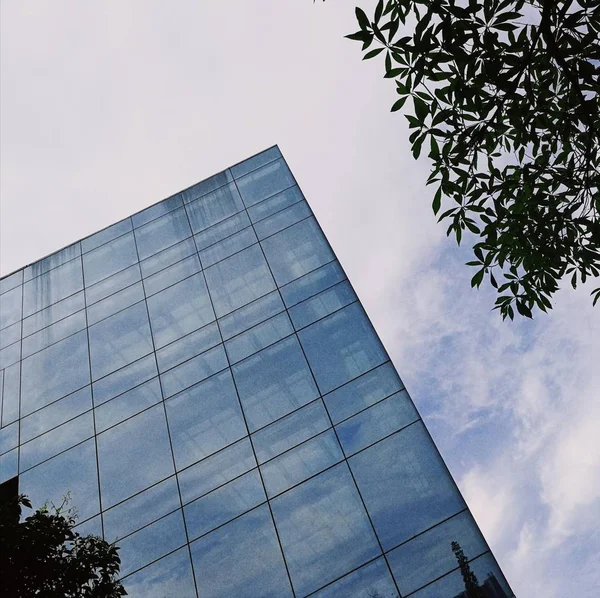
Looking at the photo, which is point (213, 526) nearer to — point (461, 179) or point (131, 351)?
point (131, 351)

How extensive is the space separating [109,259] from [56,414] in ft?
18.0

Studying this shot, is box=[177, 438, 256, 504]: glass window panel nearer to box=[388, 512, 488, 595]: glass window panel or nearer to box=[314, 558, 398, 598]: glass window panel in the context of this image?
box=[314, 558, 398, 598]: glass window panel

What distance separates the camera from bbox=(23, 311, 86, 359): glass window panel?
1797cm

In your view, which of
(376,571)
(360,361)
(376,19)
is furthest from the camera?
(360,361)

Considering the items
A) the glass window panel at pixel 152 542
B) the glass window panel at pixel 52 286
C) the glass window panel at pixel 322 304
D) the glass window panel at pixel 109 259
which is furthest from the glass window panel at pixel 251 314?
the glass window panel at pixel 52 286

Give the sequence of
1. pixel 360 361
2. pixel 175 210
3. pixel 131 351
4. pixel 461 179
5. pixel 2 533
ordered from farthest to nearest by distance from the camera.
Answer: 1. pixel 175 210
2. pixel 131 351
3. pixel 360 361
4. pixel 2 533
5. pixel 461 179

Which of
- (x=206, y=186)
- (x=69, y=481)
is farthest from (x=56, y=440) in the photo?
(x=206, y=186)

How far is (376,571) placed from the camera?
1091cm

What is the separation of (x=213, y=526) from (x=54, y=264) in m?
11.8

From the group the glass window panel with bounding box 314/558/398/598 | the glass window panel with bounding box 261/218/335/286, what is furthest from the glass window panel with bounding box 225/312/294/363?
the glass window panel with bounding box 314/558/398/598

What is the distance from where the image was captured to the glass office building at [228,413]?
1144cm

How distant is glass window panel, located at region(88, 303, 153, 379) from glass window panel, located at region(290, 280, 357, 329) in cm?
442

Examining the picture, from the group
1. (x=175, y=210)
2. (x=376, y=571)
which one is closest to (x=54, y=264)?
(x=175, y=210)

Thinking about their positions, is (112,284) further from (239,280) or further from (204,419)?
(204,419)
